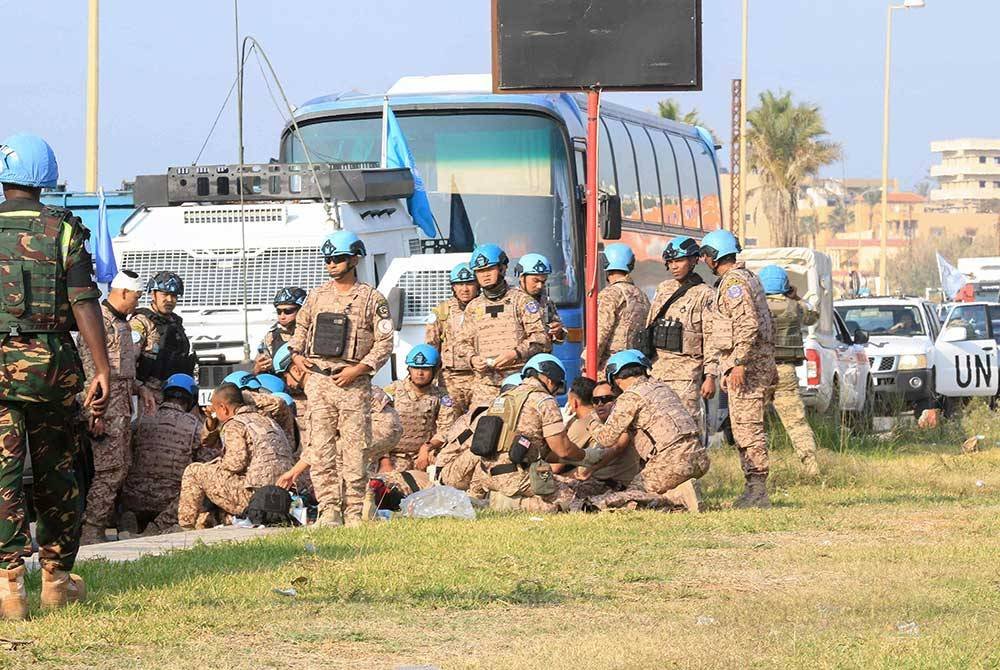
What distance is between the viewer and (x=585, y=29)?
12469 mm

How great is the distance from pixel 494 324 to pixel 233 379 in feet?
6.46

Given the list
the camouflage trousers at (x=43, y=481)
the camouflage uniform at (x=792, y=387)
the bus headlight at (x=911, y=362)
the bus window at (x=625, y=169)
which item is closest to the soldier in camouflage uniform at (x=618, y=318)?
Answer: the camouflage uniform at (x=792, y=387)

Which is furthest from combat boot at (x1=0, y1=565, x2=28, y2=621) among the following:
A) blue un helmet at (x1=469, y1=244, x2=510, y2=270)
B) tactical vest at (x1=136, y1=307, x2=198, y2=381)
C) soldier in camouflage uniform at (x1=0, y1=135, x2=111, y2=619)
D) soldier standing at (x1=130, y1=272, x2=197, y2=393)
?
blue un helmet at (x1=469, y1=244, x2=510, y2=270)

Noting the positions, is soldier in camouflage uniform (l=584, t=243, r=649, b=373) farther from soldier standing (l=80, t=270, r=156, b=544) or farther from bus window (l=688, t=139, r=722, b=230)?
bus window (l=688, t=139, r=722, b=230)

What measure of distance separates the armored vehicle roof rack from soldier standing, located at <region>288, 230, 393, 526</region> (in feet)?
12.8

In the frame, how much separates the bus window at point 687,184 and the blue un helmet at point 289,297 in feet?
29.8

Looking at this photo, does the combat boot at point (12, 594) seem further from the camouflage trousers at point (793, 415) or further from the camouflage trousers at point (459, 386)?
the camouflage trousers at point (793, 415)

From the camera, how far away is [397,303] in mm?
14852

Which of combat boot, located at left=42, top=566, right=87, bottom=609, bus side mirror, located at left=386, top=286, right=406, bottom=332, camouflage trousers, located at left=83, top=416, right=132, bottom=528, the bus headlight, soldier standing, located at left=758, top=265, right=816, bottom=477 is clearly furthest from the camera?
the bus headlight

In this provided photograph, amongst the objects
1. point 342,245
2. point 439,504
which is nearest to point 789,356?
point 439,504

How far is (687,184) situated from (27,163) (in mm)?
16571

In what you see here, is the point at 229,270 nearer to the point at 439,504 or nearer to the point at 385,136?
the point at 385,136

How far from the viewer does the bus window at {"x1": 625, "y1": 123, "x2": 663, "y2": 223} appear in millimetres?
20812

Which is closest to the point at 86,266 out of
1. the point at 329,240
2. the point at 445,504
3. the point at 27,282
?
the point at 27,282
